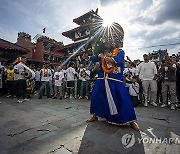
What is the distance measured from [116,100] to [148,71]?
353 centimetres

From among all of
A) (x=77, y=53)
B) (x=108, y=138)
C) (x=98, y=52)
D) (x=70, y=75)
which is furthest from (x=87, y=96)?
(x=77, y=53)

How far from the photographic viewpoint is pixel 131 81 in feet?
19.2

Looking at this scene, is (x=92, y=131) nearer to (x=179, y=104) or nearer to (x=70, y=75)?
(x=179, y=104)

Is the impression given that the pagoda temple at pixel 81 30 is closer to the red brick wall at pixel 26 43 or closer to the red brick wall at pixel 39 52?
the red brick wall at pixel 39 52

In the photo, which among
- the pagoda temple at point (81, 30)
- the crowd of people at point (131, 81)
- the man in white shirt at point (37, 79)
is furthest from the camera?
the pagoda temple at point (81, 30)

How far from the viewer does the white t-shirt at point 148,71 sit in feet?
19.0

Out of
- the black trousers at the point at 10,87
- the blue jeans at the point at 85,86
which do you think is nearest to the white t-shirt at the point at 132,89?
the blue jeans at the point at 85,86

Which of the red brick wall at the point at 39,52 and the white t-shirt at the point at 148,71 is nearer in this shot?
the white t-shirt at the point at 148,71

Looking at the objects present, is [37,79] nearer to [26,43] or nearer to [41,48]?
[41,48]

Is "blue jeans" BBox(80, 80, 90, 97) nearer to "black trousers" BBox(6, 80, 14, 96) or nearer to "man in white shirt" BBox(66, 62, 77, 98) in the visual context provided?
"man in white shirt" BBox(66, 62, 77, 98)

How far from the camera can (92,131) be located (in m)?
2.64

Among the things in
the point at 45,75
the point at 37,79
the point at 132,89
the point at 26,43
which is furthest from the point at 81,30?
the point at 132,89

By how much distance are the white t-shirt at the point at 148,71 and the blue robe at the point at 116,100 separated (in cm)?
324

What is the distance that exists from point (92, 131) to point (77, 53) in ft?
61.5
